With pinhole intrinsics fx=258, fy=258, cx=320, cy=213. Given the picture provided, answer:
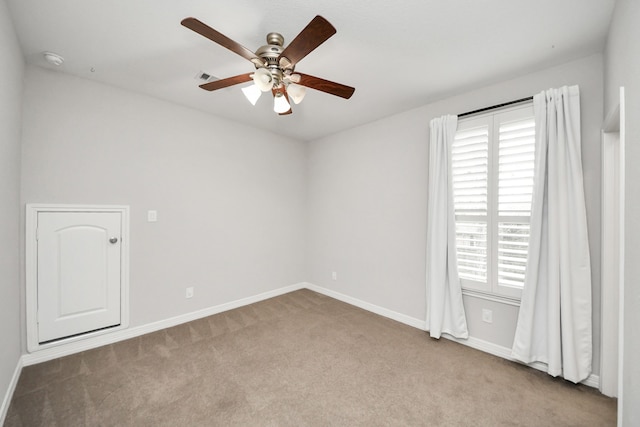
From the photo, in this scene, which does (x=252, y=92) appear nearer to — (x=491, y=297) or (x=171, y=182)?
(x=171, y=182)

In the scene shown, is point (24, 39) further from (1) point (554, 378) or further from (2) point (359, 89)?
(1) point (554, 378)

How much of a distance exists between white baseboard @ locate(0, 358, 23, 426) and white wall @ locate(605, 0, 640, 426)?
3.43 meters

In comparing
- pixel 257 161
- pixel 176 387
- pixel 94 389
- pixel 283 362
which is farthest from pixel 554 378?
pixel 257 161

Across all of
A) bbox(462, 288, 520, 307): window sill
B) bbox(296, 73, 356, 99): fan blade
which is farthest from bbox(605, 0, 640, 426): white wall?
bbox(296, 73, 356, 99): fan blade

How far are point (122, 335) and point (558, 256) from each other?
4.13 m

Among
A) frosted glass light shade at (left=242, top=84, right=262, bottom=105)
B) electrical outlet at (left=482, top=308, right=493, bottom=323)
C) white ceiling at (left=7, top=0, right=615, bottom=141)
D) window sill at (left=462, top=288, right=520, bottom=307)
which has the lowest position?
electrical outlet at (left=482, top=308, right=493, bottom=323)

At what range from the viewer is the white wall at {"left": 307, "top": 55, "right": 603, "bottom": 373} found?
2064 mm

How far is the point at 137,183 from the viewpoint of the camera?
2.80m

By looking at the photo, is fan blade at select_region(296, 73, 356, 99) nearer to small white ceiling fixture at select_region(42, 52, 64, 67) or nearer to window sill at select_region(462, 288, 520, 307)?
small white ceiling fixture at select_region(42, 52, 64, 67)

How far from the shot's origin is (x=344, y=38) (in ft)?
6.19

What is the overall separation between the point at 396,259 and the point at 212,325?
2375 millimetres

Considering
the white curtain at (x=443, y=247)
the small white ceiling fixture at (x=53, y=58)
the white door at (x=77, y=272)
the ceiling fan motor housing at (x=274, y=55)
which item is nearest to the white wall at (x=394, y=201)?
the white curtain at (x=443, y=247)

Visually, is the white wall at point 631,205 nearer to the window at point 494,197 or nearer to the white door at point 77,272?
the window at point 494,197

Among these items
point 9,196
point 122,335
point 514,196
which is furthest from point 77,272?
point 514,196
